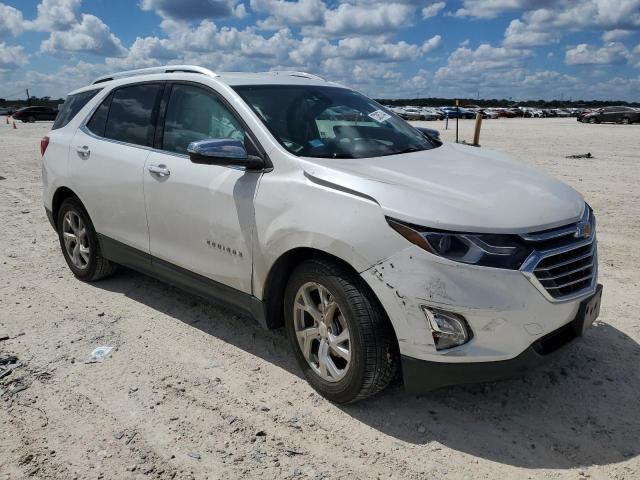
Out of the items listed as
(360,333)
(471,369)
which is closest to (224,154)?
(360,333)

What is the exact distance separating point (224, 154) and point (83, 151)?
84.4 inches

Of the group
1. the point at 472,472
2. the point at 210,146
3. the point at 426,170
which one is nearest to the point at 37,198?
the point at 210,146

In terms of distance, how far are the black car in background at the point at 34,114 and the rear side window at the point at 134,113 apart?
43.8m

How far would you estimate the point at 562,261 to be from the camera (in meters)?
2.88

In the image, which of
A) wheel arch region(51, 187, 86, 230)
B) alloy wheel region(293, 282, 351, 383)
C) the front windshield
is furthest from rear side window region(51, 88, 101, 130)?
alloy wheel region(293, 282, 351, 383)

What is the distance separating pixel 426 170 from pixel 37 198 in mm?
8466

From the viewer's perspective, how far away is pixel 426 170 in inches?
129

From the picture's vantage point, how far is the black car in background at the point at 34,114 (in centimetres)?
4331

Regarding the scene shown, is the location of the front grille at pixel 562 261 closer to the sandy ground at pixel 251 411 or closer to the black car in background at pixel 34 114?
the sandy ground at pixel 251 411

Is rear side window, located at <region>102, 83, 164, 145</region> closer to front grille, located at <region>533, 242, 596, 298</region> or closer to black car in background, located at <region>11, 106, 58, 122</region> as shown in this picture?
front grille, located at <region>533, 242, 596, 298</region>

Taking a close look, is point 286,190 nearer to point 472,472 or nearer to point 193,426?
point 193,426

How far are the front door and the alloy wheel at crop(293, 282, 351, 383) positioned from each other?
435 mm

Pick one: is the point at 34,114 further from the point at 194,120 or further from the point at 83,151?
the point at 194,120

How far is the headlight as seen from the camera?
8.79 ft
